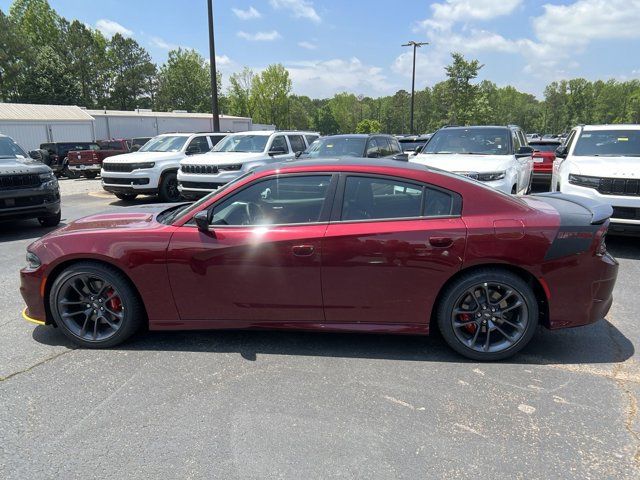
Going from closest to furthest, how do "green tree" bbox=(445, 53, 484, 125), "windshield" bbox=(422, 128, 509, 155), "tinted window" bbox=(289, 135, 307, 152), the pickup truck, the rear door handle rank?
the rear door handle < "windshield" bbox=(422, 128, 509, 155) < "tinted window" bbox=(289, 135, 307, 152) < the pickup truck < "green tree" bbox=(445, 53, 484, 125)

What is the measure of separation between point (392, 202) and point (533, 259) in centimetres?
113

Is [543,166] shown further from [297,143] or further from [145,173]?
[145,173]

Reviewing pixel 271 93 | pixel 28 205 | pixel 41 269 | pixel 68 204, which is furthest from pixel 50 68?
pixel 41 269

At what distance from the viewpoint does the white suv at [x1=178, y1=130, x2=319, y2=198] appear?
10.8 m

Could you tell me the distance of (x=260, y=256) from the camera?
3.50 meters

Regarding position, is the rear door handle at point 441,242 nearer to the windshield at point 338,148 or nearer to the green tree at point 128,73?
the windshield at point 338,148

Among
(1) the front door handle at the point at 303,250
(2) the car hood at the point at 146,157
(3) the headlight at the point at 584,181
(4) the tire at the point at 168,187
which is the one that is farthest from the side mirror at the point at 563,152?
(2) the car hood at the point at 146,157

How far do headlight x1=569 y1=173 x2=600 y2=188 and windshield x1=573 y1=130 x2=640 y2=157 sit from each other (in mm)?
1196

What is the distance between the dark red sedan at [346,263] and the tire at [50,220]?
5.98 m

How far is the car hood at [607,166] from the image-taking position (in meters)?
6.41

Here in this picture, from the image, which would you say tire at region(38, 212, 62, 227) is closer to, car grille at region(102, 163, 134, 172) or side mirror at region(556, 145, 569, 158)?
car grille at region(102, 163, 134, 172)

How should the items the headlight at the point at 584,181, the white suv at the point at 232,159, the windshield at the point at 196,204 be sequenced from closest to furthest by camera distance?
the windshield at the point at 196,204, the headlight at the point at 584,181, the white suv at the point at 232,159

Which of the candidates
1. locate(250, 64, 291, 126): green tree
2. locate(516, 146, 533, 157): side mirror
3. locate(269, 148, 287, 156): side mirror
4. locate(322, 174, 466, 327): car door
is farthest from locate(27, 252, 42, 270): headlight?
locate(250, 64, 291, 126): green tree

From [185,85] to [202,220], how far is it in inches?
3051
